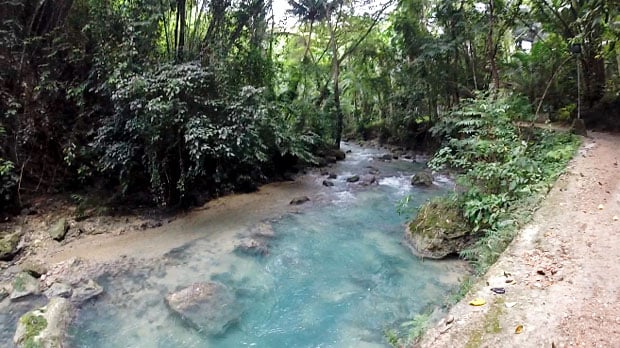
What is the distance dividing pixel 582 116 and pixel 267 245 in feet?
37.1

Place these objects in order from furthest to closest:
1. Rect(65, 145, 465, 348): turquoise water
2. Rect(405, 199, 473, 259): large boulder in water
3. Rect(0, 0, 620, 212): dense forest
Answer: Rect(0, 0, 620, 212): dense forest < Rect(405, 199, 473, 259): large boulder in water < Rect(65, 145, 465, 348): turquoise water

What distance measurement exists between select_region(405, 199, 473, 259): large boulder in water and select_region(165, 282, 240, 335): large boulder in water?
3.43 metres

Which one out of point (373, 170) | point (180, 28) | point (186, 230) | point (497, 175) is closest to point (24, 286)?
Result: point (186, 230)

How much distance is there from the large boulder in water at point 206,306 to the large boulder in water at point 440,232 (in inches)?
135

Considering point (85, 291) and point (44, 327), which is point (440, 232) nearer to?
point (85, 291)

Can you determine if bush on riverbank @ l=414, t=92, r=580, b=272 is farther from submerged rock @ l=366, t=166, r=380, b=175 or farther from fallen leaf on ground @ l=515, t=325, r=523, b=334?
submerged rock @ l=366, t=166, r=380, b=175

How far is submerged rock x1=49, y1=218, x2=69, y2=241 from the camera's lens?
7457mm

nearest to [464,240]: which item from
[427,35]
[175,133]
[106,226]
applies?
[175,133]

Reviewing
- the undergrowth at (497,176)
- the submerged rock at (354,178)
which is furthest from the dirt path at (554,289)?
the submerged rock at (354,178)

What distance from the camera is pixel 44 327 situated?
4.47 m

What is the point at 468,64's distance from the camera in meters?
15.3

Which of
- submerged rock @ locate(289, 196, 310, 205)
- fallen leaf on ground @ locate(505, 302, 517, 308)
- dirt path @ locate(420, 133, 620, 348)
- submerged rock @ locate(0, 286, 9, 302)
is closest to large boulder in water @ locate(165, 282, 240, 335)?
submerged rock @ locate(0, 286, 9, 302)

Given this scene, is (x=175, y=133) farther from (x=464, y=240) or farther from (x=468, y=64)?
(x=468, y=64)

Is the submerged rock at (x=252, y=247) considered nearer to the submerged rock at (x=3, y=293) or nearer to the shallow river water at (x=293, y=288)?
the shallow river water at (x=293, y=288)
